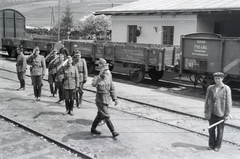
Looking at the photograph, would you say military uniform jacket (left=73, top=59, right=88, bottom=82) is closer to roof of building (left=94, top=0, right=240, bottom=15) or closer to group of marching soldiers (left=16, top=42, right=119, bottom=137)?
group of marching soldiers (left=16, top=42, right=119, bottom=137)

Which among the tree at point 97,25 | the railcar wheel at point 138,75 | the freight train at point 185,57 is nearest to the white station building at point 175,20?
the freight train at point 185,57

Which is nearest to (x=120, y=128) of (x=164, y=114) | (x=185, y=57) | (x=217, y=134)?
(x=164, y=114)

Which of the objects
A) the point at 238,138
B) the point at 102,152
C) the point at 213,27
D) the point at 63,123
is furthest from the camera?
the point at 213,27

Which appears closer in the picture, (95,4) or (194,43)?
(194,43)

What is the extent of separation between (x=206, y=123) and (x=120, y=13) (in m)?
15.4

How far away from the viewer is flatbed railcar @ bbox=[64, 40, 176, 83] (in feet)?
50.4

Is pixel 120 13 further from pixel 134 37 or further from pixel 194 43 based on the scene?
pixel 194 43

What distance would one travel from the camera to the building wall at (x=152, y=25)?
19908mm

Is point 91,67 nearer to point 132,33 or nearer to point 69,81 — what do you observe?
point 132,33


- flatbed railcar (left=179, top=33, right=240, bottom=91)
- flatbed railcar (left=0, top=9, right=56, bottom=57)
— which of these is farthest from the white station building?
flatbed railcar (left=0, top=9, right=56, bottom=57)

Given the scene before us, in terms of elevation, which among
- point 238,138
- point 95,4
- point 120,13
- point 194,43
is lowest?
point 238,138

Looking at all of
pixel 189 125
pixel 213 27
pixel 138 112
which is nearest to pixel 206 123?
pixel 189 125

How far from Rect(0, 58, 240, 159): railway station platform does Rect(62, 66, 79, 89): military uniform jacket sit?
93cm

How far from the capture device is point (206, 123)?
9250mm
